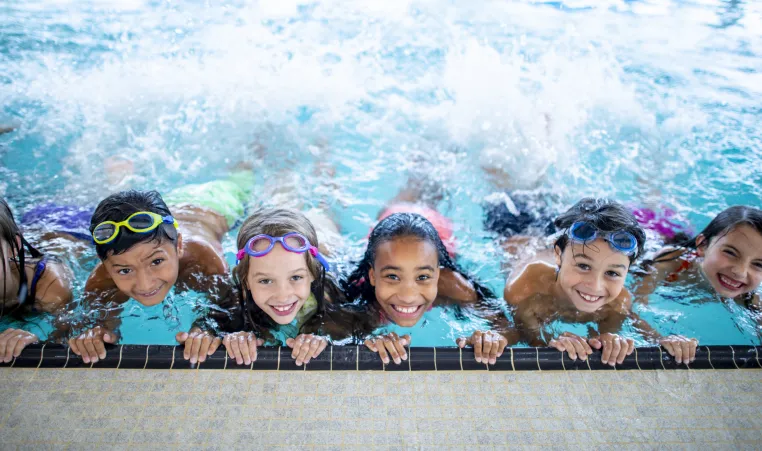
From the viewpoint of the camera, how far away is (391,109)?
7148 mm

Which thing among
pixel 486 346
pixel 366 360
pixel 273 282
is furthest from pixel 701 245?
pixel 273 282

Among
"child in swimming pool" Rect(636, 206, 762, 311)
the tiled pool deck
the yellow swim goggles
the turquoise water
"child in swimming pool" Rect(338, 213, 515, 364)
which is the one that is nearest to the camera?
the tiled pool deck

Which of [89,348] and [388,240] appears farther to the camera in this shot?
[388,240]

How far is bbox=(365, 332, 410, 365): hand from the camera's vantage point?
288cm

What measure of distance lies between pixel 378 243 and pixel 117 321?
1854 millimetres

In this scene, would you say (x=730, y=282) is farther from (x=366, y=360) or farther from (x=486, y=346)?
(x=366, y=360)

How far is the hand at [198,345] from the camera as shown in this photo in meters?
2.85

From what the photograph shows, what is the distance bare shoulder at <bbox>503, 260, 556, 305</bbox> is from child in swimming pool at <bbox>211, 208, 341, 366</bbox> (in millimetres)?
1331

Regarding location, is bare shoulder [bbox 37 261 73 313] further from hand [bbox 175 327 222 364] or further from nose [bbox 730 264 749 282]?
nose [bbox 730 264 749 282]

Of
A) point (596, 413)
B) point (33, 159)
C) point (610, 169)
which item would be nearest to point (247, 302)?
point (596, 413)

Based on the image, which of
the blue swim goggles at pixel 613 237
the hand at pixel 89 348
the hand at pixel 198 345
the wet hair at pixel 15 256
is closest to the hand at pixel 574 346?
the blue swim goggles at pixel 613 237

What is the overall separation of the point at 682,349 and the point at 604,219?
0.85 m

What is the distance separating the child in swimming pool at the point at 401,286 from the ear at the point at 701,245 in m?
1.55

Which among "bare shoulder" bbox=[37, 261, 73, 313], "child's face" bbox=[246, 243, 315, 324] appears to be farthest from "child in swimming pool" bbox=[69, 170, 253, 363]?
"child's face" bbox=[246, 243, 315, 324]
